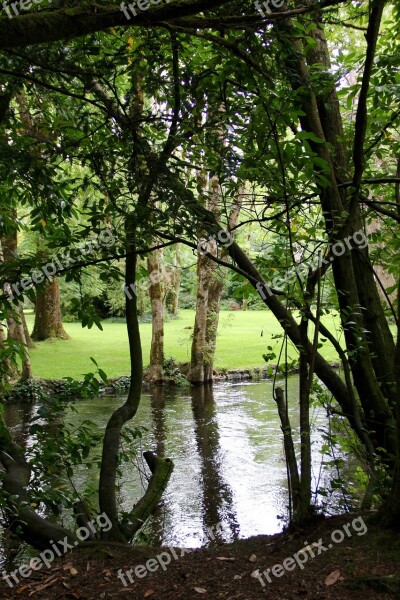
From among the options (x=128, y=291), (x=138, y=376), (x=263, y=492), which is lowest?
Answer: (x=263, y=492)

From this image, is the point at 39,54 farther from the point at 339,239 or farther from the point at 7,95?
the point at 339,239

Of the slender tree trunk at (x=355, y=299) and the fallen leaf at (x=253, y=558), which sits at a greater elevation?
the slender tree trunk at (x=355, y=299)

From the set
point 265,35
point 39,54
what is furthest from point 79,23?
point 39,54

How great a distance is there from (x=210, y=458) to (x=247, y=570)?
24.7 feet

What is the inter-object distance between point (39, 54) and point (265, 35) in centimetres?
158

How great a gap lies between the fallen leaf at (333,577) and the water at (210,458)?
1.46 meters

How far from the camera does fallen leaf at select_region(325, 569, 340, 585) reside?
2637 mm

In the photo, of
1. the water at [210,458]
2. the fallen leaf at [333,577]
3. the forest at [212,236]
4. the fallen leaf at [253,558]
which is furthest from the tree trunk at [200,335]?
the fallen leaf at [333,577]

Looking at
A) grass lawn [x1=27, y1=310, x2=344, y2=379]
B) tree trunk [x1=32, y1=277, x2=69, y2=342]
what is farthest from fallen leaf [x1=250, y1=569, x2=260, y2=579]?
tree trunk [x1=32, y1=277, x2=69, y2=342]

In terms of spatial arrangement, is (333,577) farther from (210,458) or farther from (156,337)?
(156,337)

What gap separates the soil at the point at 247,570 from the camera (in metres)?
2.63

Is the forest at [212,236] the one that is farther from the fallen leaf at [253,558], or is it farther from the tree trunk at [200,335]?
the tree trunk at [200,335]

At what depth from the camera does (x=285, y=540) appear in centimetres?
348

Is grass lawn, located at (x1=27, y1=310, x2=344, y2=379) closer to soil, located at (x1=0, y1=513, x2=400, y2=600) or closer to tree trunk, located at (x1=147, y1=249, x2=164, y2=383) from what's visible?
tree trunk, located at (x1=147, y1=249, x2=164, y2=383)
